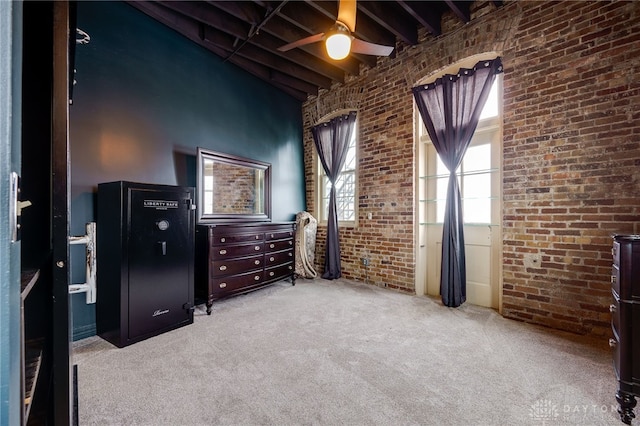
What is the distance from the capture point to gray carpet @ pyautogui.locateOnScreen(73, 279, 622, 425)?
5.33 feet

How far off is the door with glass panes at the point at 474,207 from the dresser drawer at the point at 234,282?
2220mm

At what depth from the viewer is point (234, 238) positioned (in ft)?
11.5

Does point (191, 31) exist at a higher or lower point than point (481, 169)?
higher

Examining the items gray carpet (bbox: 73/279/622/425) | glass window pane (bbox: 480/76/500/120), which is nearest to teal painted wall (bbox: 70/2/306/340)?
gray carpet (bbox: 73/279/622/425)

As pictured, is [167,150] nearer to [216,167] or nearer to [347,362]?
[216,167]

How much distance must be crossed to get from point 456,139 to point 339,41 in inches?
75.8

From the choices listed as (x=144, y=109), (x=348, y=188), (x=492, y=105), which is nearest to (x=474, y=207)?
(x=492, y=105)

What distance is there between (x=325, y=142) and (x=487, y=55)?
8.57ft

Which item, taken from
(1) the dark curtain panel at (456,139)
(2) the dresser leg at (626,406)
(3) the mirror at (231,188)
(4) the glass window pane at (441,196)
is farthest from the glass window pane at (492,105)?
(3) the mirror at (231,188)

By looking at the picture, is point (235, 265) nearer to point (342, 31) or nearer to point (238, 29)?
point (342, 31)

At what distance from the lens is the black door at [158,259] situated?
2.53 meters

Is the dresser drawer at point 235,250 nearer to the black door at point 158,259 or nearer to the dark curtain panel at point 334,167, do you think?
the black door at point 158,259

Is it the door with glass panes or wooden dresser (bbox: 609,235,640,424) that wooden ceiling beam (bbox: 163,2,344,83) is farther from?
wooden dresser (bbox: 609,235,640,424)

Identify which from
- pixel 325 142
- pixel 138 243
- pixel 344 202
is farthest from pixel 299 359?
pixel 325 142
